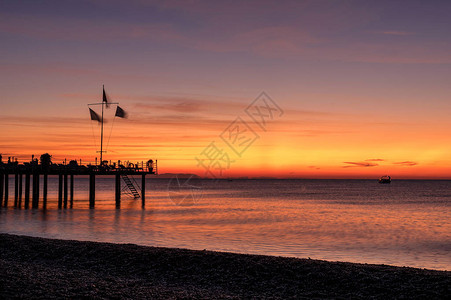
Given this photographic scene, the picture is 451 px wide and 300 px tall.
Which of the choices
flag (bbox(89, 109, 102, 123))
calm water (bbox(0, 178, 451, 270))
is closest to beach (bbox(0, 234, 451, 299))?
calm water (bbox(0, 178, 451, 270))

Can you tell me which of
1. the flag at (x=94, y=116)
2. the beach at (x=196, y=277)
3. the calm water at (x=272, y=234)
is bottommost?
the calm water at (x=272, y=234)

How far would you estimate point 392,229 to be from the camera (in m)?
40.0

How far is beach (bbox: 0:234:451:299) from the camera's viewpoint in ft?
43.1

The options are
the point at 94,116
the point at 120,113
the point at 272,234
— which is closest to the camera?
the point at 272,234

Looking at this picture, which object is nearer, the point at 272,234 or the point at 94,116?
the point at 272,234

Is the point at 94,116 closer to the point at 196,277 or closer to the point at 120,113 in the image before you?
the point at 120,113

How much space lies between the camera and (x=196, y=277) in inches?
612

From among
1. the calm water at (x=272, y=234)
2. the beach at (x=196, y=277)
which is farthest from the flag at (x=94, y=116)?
the beach at (x=196, y=277)

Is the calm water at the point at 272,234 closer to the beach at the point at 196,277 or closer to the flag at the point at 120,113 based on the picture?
the beach at the point at 196,277

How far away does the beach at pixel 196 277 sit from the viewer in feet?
43.1

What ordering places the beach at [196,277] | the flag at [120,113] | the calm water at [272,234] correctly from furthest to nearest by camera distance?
the flag at [120,113], the calm water at [272,234], the beach at [196,277]

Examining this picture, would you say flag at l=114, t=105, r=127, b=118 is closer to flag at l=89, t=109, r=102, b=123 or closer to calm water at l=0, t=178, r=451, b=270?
flag at l=89, t=109, r=102, b=123

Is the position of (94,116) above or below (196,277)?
above

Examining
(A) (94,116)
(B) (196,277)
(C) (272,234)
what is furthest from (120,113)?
(B) (196,277)
